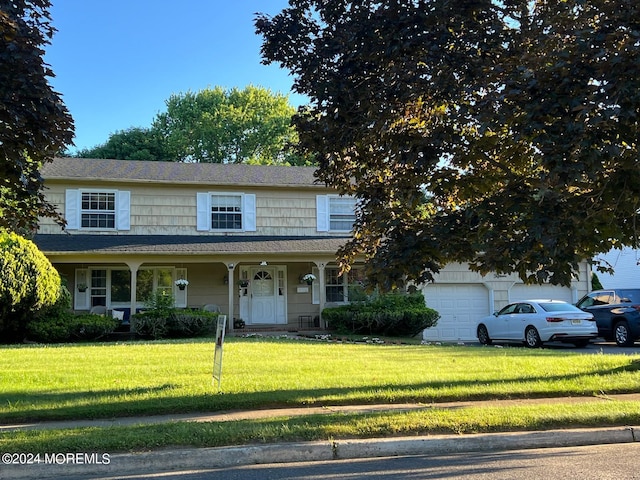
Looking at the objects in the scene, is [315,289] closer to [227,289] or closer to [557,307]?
[227,289]

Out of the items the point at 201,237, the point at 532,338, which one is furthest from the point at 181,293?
the point at 532,338

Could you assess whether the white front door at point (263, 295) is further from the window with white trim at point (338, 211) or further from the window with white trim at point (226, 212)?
the window with white trim at point (338, 211)

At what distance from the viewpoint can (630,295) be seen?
57.4ft

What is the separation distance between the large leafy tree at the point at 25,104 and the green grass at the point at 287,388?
2.97 metres

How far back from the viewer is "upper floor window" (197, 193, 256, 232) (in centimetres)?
2027

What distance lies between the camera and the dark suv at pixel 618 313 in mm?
16859

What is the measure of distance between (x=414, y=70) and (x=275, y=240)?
541 inches

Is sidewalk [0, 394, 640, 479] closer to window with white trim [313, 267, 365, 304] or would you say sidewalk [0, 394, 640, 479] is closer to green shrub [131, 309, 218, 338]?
green shrub [131, 309, 218, 338]

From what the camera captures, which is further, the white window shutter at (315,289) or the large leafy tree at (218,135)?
the large leafy tree at (218,135)

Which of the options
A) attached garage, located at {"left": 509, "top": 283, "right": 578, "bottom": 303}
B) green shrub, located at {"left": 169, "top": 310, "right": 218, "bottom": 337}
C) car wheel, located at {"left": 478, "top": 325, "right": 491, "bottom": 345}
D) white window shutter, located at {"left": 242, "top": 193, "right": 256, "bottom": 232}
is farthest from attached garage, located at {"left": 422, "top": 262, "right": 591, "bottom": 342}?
green shrub, located at {"left": 169, "top": 310, "right": 218, "bottom": 337}

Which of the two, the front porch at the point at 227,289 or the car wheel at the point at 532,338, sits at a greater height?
the front porch at the point at 227,289

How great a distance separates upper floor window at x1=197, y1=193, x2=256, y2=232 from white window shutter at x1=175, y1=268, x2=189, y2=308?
5.73ft

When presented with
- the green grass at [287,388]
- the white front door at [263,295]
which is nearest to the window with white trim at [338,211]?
the white front door at [263,295]

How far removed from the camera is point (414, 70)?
693 centimetres
